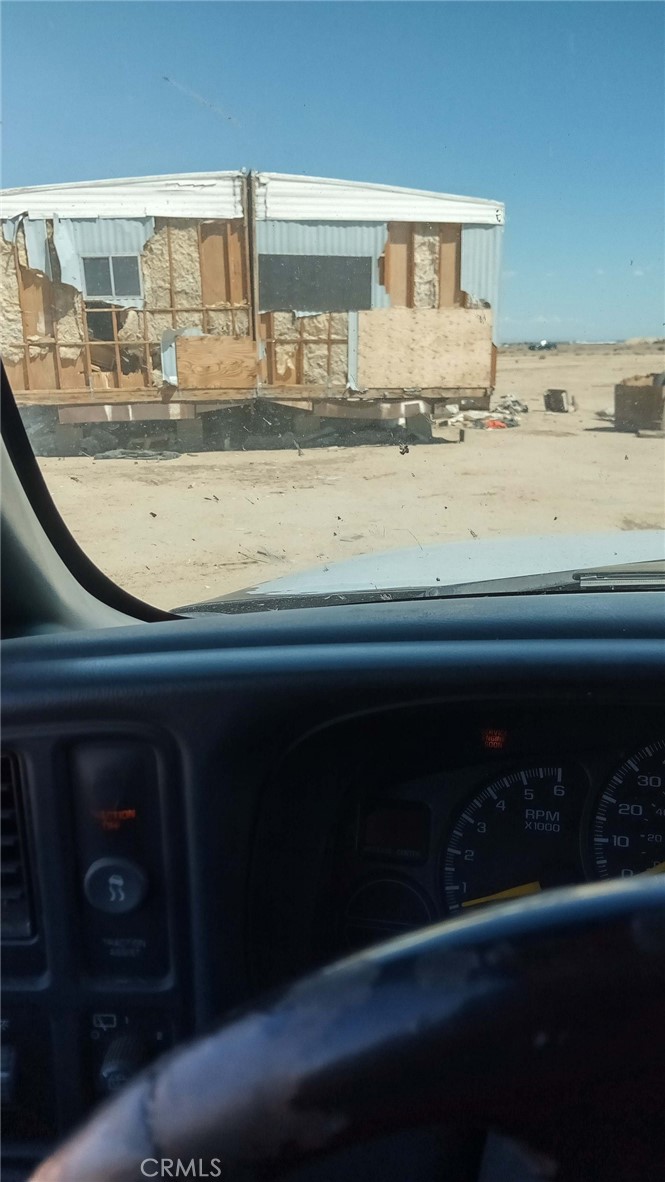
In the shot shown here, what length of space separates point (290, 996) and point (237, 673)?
128cm

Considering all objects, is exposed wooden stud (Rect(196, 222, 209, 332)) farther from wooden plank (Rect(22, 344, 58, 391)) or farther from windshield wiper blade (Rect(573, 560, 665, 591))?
windshield wiper blade (Rect(573, 560, 665, 591))

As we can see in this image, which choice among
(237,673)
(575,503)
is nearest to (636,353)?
(575,503)

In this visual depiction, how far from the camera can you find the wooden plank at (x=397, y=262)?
3.27 m

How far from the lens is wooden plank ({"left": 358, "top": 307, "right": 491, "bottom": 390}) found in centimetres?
369

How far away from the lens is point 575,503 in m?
3.77

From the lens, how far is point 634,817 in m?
2.30

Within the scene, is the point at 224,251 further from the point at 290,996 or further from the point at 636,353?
the point at 290,996

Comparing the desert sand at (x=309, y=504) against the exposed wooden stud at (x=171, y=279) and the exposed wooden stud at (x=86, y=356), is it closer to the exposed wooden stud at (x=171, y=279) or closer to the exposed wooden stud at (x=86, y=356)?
the exposed wooden stud at (x=86, y=356)

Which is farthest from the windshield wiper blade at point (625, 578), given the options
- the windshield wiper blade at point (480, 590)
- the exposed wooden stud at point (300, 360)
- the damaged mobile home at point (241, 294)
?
the exposed wooden stud at point (300, 360)

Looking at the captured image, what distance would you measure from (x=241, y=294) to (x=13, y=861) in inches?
80.6

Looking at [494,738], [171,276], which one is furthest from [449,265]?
[494,738]

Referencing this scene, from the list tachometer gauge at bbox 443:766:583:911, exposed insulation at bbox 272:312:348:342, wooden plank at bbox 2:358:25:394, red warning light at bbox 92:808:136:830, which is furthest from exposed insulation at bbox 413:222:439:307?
red warning light at bbox 92:808:136:830

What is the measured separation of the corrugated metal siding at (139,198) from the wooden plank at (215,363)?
1.77 ft

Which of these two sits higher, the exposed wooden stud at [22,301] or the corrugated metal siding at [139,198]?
the corrugated metal siding at [139,198]
